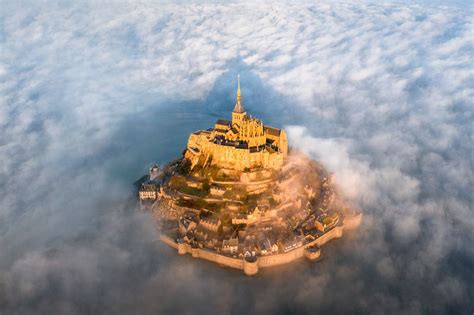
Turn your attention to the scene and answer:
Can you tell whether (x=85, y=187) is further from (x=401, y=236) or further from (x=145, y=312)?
(x=401, y=236)

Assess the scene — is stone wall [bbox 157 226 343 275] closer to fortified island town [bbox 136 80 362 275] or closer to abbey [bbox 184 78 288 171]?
fortified island town [bbox 136 80 362 275]

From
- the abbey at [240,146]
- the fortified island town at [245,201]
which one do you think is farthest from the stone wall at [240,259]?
the abbey at [240,146]

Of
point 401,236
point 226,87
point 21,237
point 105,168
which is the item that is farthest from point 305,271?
point 226,87

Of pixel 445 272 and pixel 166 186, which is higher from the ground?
pixel 166 186

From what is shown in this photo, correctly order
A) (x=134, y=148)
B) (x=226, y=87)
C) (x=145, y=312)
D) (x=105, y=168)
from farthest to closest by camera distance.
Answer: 1. (x=226, y=87)
2. (x=134, y=148)
3. (x=105, y=168)
4. (x=145, y=312)

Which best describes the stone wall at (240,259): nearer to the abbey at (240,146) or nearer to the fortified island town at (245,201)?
the fortified island town at (245,201)

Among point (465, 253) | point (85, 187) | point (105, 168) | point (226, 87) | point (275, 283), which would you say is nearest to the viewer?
point (275, 283)
